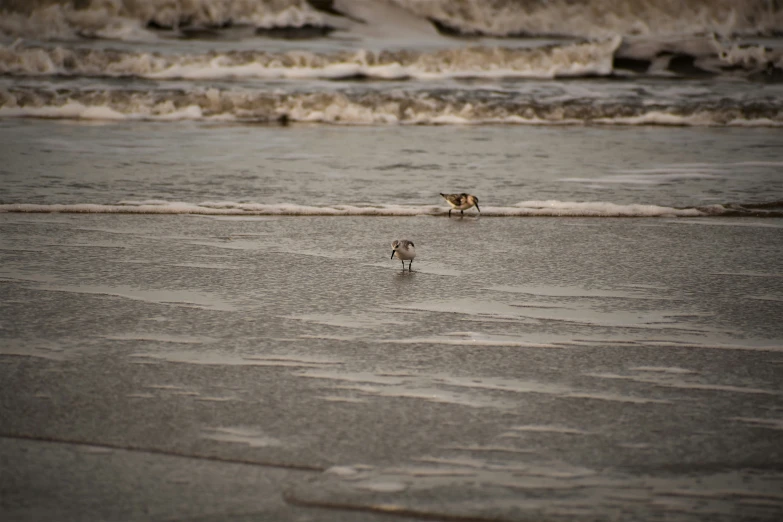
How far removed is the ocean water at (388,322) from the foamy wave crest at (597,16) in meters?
10.3

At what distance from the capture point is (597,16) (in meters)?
22.4

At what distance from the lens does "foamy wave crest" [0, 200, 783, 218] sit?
6.73m

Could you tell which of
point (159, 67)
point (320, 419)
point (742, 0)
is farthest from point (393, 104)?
point (742, 0)

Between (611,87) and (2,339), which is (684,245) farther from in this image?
(611,87)

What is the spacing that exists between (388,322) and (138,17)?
723 inches

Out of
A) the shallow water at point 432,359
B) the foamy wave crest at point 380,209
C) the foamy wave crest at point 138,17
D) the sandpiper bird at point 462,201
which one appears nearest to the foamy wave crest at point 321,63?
the foamy wave crest at point 138,17

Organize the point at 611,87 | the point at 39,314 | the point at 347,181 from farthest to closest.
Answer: the point at 611,87
the point at 347,181
the point at 39,314

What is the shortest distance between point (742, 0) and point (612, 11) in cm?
302

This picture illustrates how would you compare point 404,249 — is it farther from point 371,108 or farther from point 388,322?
point 371,108

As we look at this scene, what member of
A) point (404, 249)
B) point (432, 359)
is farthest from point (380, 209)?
point (432, 359)

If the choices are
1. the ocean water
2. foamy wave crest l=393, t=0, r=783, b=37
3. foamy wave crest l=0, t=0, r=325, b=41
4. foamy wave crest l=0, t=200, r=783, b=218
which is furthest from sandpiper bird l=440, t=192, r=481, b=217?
foamy wave crest l=393, t=0, r=783, b=37

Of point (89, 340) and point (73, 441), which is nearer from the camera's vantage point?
point (73, 441)

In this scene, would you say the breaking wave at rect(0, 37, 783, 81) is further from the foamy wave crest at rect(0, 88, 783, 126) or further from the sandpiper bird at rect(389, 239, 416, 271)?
the sandpiper bird at rect(389, 239, 416, 271)

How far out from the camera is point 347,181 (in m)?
8.05
